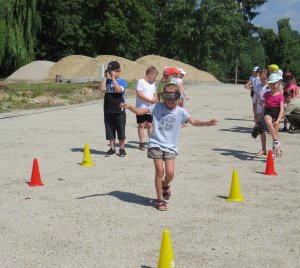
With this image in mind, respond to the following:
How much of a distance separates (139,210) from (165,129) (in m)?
1.04

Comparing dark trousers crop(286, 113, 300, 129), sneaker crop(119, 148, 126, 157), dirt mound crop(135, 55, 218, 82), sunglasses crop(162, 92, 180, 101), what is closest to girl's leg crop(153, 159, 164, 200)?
sunglasses crop(162, 92, 180, 101)

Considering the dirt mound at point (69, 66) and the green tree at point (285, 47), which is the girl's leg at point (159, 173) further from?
the green tree at point (285, 47)

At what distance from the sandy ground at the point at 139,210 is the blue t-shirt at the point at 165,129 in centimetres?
79

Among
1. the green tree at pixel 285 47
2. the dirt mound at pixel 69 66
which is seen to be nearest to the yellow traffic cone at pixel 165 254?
→ the dirt mound at pixel 69 66

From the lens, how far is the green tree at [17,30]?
39031 mm

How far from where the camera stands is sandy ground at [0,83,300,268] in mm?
4902

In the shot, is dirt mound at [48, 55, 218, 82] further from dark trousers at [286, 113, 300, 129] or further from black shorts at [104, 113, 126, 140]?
black shorts at [104, 113, 126, 140]

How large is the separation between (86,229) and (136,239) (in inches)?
24.7

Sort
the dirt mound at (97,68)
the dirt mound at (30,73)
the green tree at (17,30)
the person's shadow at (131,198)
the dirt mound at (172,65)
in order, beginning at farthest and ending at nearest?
1. the dirt mound at (172,65)
2. the dirt mound at (97,68)
3. the dirt mound at (30,73)
4. the green tree at (17,30)
5. the person's shadow at (131,198)

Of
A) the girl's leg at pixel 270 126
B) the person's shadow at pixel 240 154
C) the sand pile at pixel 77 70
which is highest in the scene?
the sand pile at pixel 77 70

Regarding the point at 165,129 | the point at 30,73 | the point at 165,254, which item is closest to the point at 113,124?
the point at 165,129

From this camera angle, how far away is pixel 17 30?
135 ft

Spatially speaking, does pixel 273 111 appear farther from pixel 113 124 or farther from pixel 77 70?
pixel 77 70

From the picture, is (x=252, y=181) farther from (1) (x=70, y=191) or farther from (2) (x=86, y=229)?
(2) (x=86, y=229)
